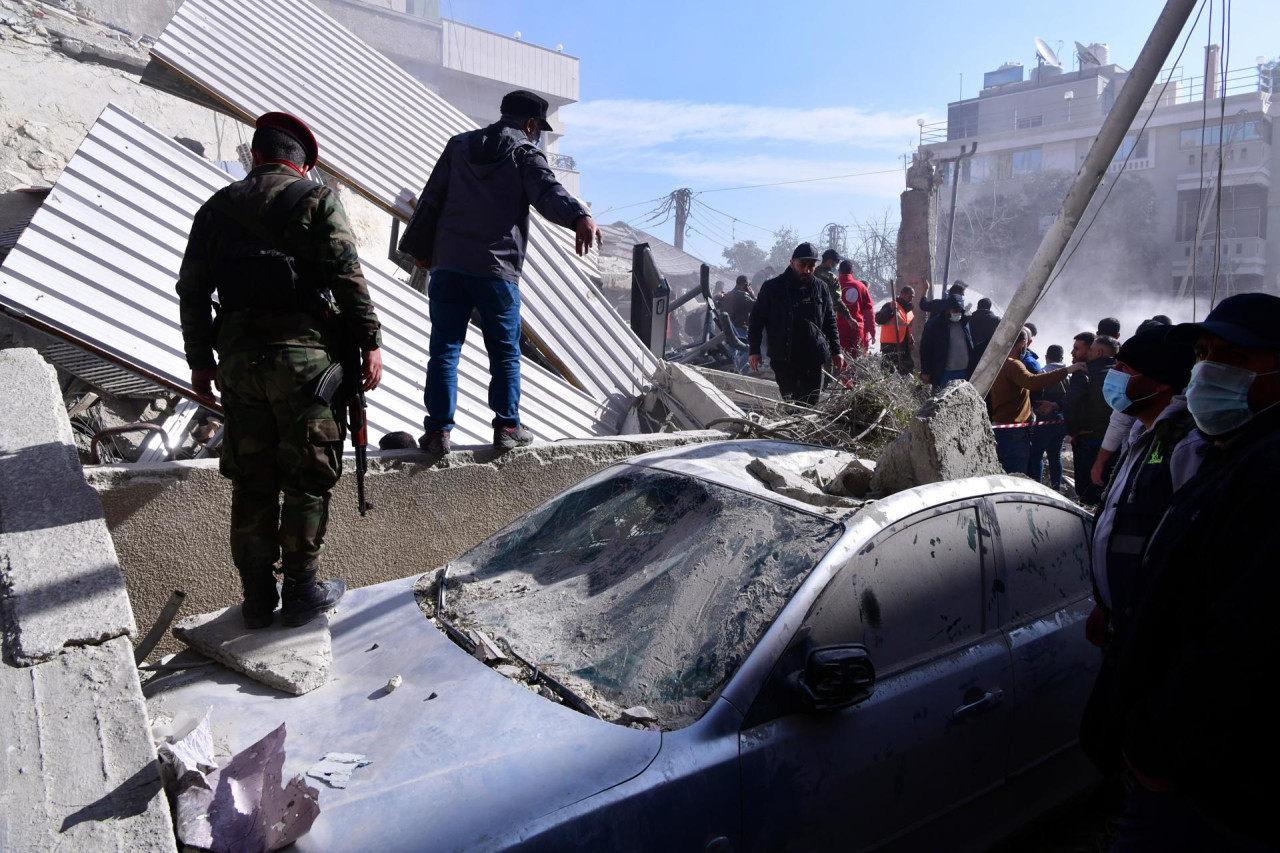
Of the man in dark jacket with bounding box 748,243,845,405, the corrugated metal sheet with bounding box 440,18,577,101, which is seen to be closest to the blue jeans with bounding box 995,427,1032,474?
the man in dark jacket with bounding box 748,243,845,405

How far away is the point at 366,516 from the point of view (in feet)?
13.7

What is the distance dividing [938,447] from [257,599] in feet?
8.63

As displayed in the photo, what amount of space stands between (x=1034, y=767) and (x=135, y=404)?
17.1ft

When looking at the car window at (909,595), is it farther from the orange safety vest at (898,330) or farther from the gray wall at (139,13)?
the gray wall at (139,13)

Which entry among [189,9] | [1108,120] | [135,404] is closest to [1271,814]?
[135,404]

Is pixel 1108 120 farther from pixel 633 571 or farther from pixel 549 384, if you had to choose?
pixel 633 571

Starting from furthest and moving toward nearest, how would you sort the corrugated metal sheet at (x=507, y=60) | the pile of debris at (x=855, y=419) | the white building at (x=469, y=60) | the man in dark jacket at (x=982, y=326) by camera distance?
1. the corrugated metal sheet at (x=507, y=60)
2. the white building at (x=469, y=60)
3. the man in dark jacket at (x=982, y=326)
4. the pile of debris at (x=855, y=419)

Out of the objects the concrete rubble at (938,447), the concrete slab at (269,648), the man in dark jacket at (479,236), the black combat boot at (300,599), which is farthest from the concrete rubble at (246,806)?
the concrete rubble at (938,447)

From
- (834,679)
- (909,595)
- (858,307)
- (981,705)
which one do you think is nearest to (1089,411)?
(858,307)

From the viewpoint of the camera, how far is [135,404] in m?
5.35

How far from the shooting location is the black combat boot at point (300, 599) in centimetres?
285

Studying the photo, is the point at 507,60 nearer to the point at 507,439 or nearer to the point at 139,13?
the point at 139,13

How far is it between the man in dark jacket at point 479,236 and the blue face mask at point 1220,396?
2.79 m

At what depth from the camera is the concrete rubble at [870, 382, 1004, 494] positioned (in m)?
3.60
